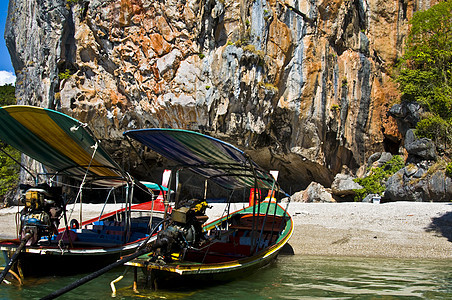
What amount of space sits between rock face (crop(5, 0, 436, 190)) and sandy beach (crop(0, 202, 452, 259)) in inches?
331

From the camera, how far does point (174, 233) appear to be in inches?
260

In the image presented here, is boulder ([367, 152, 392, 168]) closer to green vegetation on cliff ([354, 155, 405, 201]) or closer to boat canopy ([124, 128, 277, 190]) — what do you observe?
green vegetation on cliff ([354, 155, 405, 201])

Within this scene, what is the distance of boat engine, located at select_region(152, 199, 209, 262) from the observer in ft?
21.4

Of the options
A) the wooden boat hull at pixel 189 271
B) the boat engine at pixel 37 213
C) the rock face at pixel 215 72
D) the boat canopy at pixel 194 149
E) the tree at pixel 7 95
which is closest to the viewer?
the wooden boat hull at pixel 189 271

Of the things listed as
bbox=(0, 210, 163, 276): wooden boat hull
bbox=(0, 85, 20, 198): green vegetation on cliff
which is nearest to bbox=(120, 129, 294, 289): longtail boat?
bbox=(0, 210, 163, 276): wooden boat hull

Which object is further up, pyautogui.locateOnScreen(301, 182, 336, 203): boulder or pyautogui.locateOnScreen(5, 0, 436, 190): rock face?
pyautogui.locateOnScreen(5, 0, 436, 190): rock face

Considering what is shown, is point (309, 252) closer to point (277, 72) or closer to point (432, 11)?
point (277, 72)

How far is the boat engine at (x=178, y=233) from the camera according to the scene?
6.51 metres

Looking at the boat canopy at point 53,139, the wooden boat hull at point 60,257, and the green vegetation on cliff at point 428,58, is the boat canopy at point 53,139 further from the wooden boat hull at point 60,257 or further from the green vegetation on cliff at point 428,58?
→ the green vegetation on cliff at point 428,58

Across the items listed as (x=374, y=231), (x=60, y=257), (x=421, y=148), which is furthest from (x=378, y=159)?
(x=60, y=257)

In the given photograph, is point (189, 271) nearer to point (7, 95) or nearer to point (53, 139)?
point (53, 139)

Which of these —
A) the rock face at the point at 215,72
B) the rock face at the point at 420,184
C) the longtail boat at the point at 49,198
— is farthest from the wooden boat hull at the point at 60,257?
the rock face at the point at 420,184

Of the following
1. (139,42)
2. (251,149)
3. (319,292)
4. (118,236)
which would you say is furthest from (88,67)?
(319,292)

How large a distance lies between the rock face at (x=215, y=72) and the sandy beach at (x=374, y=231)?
840 centimetres
